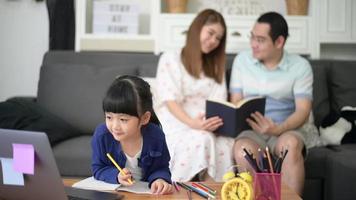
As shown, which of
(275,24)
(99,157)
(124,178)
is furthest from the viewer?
(275,24)

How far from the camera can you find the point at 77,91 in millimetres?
2631

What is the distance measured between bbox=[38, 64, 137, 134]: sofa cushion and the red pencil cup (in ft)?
4.95

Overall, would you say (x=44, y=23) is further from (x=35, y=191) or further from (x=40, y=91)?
(x=35, y=191)

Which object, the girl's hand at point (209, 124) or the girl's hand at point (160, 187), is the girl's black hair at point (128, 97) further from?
the girl's hand at point (209, 124)

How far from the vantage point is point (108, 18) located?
9.97ft

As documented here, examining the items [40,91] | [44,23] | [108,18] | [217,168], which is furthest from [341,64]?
[44,23]

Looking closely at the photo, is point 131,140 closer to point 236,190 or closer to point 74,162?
point 236,190

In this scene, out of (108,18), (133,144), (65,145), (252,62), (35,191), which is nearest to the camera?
(35,191)

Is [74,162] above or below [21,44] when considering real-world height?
below

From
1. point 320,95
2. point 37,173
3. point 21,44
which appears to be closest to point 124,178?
point 37,173

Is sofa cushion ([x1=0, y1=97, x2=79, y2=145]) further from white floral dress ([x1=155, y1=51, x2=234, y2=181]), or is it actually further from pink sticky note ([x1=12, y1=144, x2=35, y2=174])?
pink sticky note ([x1=12, y1=144, x2=35, y2=174])

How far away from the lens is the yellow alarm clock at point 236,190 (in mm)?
1158

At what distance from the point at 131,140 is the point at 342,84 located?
169 centimetres

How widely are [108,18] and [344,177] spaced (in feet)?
5.62
